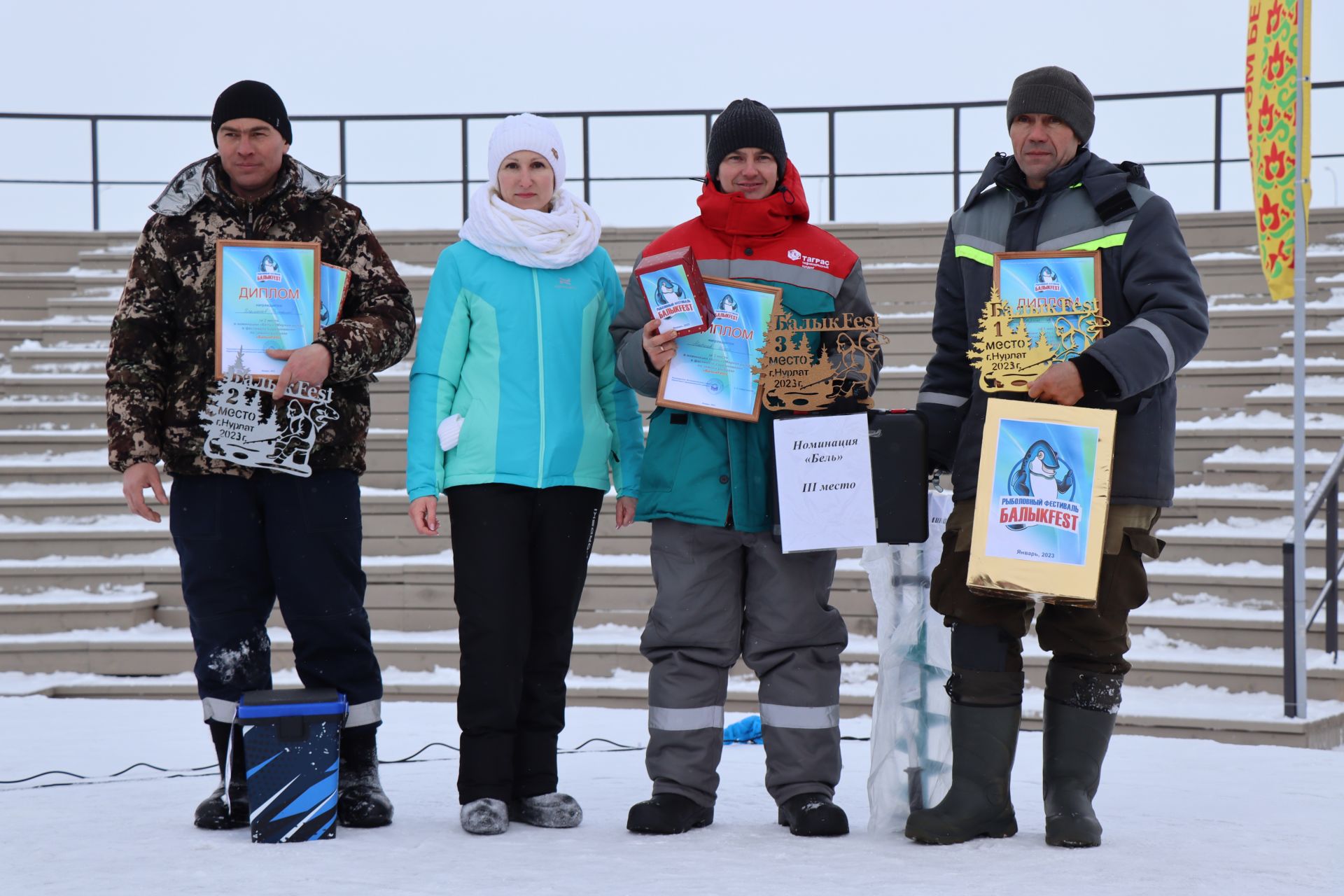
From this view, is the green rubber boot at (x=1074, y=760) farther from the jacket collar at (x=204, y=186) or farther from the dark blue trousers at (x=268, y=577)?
the jacket collar at (x=204, y=186)

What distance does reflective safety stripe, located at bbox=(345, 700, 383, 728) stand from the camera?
279cm

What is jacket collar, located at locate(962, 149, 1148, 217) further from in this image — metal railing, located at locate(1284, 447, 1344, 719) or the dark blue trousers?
metal railing, located at locate(1284, 447, 1344, 719)

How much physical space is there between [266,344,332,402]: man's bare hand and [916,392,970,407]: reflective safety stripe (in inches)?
50.4

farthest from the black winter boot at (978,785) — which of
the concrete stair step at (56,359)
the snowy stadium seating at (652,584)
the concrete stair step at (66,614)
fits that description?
the concrete stair step at (56,359)

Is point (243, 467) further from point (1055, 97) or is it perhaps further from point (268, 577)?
point (1055, 97)

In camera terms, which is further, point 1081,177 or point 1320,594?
point 1320,594

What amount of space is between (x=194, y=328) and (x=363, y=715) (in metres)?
0.92

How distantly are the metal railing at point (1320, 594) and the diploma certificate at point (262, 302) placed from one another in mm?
3999

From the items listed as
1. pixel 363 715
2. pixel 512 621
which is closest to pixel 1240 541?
pixel 512 621

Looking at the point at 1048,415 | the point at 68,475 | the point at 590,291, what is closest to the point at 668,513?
the point at 590,291

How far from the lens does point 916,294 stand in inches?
312

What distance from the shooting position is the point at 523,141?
281cm

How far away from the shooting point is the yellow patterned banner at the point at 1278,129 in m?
5.32

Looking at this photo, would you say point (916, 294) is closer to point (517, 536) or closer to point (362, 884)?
point (517, 536)
